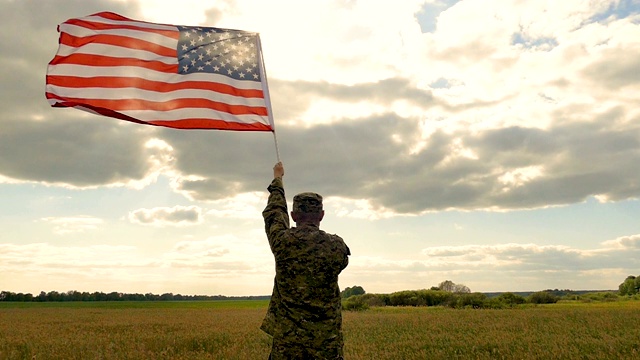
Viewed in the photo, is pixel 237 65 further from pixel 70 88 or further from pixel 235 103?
pixel 70 88

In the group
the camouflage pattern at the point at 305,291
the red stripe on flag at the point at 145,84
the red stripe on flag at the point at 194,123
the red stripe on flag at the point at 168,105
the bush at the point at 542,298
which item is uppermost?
the red stripe on flag at the point at 145,84

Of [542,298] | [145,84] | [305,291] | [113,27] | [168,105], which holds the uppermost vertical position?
[113,27]

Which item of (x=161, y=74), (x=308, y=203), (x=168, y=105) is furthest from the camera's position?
(x=161, y=74)

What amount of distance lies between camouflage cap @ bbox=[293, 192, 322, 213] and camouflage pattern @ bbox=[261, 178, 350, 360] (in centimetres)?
16

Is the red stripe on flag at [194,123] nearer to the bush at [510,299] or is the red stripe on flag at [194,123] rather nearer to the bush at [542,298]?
the bush at [510,299]

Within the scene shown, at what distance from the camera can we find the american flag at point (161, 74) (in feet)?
28.4

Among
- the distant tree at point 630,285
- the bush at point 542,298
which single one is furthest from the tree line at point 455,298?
the distant tree at point 630,285

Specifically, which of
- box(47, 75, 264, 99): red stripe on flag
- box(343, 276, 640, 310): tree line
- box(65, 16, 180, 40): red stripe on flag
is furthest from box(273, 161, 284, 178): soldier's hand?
box(343, 276, 640, 310): tree line

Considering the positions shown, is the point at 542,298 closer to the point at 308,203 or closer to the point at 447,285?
the point at 447,285

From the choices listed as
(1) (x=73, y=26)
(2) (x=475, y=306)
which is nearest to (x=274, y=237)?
(1) (x=73, y=26)

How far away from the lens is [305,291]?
5.00 m

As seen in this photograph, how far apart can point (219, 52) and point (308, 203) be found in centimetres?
526

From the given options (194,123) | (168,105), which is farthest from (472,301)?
(168,105)

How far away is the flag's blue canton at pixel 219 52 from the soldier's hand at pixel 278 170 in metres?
3.36
